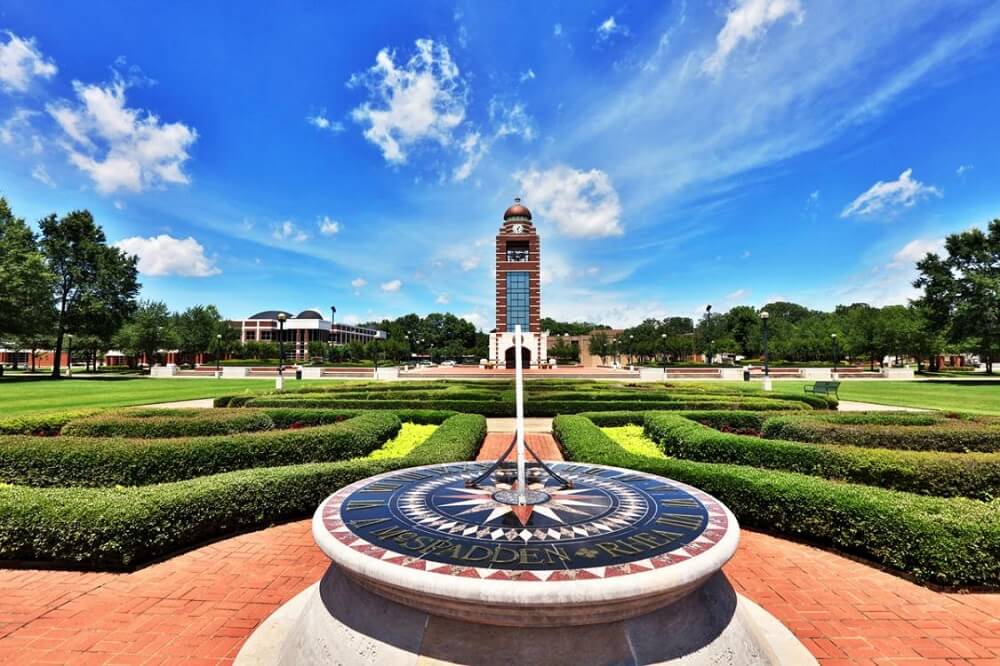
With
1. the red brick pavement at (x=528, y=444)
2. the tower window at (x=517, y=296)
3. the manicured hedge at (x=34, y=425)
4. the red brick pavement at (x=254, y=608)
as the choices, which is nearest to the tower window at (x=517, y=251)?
the tower window at (x=517, y=296)

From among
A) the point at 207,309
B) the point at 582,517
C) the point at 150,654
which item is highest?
the point at 207,309

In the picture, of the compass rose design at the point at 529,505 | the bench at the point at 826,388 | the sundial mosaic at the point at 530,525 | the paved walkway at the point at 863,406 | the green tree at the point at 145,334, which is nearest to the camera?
the sundial mosaic at the point at 530,525

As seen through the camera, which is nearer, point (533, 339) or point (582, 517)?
point (582, 517)

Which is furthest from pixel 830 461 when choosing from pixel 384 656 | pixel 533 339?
pixel 533 339

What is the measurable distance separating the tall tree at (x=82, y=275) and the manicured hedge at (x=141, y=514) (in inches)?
1719

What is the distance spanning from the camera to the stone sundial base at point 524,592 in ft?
9.18

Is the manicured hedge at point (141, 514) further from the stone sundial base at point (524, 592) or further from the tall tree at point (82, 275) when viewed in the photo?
the tall tree at point (82, 275)

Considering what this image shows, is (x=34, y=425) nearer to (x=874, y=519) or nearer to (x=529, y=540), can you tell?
(x=529, y=540)

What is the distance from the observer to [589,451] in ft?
28.2

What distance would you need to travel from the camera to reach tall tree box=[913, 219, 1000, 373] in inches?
1323

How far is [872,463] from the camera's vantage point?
23.7 ft

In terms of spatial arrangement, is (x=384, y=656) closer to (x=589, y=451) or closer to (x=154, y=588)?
(x=154, y=588)

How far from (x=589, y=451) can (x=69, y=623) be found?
22.6 ft

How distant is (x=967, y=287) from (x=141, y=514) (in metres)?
48.2
